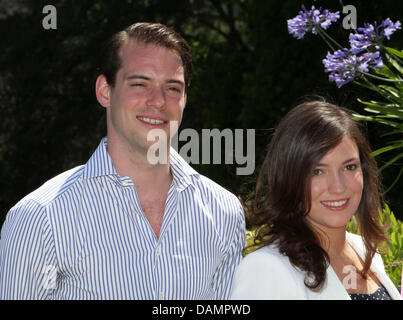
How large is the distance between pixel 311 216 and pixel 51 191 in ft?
3.24

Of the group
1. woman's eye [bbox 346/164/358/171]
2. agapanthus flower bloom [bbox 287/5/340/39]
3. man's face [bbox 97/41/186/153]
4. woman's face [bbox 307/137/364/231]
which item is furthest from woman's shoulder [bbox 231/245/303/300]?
agapanthus flower bloom [bbox 287/5/340/39]

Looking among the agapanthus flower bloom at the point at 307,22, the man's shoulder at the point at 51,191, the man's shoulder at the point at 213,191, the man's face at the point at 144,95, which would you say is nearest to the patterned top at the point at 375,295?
the man's shoulder at the point at 213,191

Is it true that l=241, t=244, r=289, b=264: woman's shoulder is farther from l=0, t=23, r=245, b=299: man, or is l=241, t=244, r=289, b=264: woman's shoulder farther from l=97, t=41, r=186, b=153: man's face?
l=97, t=41, r=186, b=153: man's face

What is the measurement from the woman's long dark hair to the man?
325mm

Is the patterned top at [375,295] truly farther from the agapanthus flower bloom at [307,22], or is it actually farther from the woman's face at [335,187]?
the agapanthus flower bloom at [307,22]

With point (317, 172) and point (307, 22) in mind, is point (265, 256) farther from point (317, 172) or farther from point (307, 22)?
point (307, 22)

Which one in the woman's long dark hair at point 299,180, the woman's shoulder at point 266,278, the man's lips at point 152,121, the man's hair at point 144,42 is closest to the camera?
the woman's shoulder at point 266,278

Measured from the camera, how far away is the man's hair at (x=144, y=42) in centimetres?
288

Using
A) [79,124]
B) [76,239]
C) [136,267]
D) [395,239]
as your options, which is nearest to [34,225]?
[76,239]

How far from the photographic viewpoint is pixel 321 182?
7.53 ft

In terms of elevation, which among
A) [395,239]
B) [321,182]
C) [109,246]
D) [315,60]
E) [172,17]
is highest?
[172,17]

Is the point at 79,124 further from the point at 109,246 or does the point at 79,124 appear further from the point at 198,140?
the point at 109,246

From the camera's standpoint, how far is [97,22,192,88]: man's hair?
2.88 m

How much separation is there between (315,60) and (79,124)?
3.55 m
